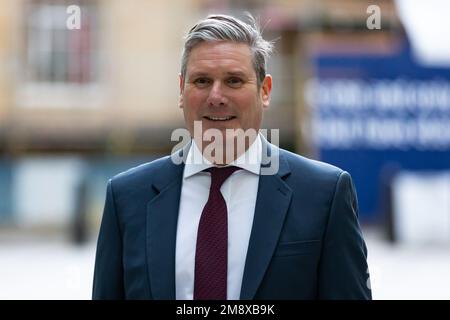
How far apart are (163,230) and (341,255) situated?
1.66 ft

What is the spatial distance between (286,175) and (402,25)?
15191 millimetres

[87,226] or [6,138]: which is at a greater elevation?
[6,138]

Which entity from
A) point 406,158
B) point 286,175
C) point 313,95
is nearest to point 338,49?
point 313,95

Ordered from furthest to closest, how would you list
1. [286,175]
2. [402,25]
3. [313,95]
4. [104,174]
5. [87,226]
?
[402,25], [104,174], [313,95], [87,226], [286,175]

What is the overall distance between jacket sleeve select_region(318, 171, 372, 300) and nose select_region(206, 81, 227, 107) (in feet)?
1.37

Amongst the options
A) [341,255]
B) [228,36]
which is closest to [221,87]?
[228,36]

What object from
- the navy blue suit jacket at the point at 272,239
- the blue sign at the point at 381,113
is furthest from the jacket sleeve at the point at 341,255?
the blue sign at the point at 381,113

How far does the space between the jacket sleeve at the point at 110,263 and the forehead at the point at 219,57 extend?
19.5 inches

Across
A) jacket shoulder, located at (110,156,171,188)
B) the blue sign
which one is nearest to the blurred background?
the blue sign

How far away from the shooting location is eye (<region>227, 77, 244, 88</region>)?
2.16m

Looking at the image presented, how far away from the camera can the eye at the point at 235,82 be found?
2162 millimetres

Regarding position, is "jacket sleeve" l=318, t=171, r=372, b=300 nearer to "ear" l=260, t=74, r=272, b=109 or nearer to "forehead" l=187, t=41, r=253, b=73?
"ear" l=260, t=74, r=272, b=109

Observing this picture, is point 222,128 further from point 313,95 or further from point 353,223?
point 313,95

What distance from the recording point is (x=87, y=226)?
13047mm
